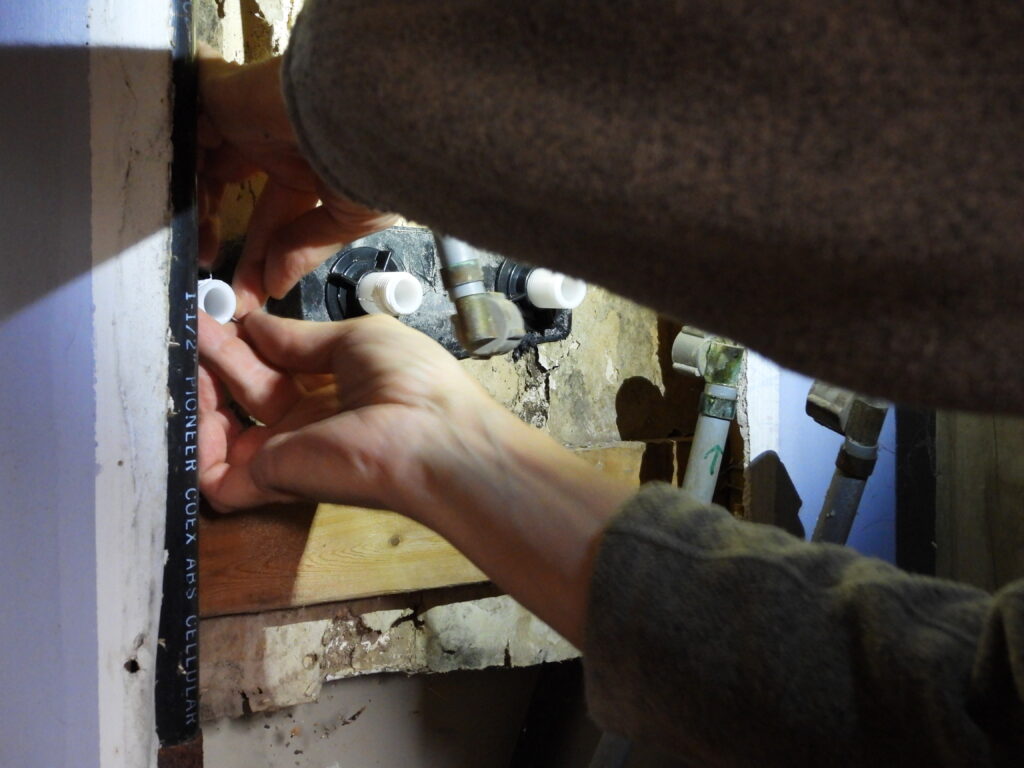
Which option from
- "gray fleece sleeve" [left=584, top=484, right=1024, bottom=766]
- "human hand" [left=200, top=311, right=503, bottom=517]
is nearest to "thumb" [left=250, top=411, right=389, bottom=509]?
"human hand" [left=200, top=311, right=503, bottom=517]

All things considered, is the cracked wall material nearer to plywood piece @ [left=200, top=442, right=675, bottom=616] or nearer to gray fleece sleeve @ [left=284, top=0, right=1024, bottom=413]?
plywood piece @ [left=200, top=442, right=675, bottom=616]

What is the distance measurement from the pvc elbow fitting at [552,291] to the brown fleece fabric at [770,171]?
596 millimetres

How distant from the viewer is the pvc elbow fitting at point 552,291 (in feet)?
3.08

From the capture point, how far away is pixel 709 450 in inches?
42.6

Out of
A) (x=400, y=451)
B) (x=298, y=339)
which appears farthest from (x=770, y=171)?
(x=298, y=339)

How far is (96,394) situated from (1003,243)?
54 cm

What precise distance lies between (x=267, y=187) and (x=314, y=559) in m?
0.37

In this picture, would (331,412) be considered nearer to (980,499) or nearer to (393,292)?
(393,292)

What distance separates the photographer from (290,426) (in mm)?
715

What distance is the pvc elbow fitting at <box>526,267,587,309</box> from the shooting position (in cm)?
94

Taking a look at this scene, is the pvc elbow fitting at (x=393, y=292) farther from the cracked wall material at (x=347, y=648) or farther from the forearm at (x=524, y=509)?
the cracked wall material at (x=347, y=648)

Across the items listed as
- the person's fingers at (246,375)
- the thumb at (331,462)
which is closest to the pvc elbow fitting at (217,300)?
the person's fingers at (246,375)

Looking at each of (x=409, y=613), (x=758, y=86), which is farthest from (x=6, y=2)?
(x=409, y=613)

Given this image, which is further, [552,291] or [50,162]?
[552,291]
